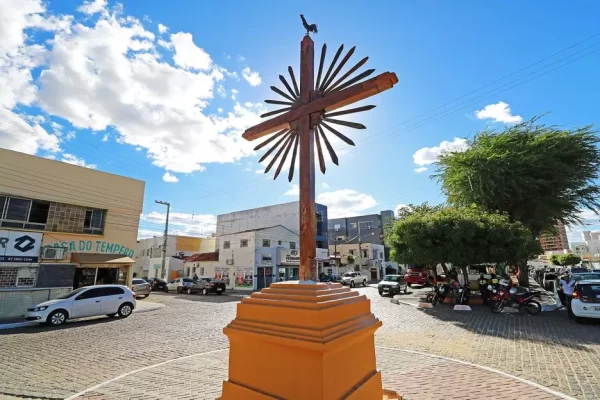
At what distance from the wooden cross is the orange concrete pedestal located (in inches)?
18.5

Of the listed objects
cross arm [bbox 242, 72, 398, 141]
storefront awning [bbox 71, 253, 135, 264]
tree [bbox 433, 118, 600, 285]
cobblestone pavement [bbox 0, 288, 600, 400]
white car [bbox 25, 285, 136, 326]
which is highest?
tree [bbox 433, 118, 600, 285]

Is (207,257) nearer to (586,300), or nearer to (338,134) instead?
(586,300)

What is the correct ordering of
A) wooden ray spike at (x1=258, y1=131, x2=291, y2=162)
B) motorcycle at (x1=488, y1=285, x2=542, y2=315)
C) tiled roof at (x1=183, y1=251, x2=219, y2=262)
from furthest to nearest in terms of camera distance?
tiled roof at (x1=183, y1=251, x2=219, y2=262) → motorcycle at (x1=488, y1=285, x2=542, y2=315) → wooden ray spike at (x1=258, y1=131, x2=291, y2=162)

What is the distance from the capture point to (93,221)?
736 inches

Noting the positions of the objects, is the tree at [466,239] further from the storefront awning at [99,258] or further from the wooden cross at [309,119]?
the storefront awning at [99,258]

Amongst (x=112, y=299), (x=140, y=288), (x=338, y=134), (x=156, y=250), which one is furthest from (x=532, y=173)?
(x=156, y=250)

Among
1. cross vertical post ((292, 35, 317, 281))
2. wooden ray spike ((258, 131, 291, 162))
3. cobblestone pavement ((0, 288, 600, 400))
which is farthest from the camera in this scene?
cobblestone pavement ((0, 288, 600, 400))

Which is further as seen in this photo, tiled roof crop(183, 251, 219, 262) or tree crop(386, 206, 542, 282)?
tiled roof crop(183, 251, 219, 262)

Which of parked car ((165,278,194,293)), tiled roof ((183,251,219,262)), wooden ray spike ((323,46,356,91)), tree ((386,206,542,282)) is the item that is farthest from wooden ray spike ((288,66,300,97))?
tiled roof ((183,251,219,262))

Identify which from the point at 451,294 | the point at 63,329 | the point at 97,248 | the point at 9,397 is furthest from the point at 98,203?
the point at 451,294

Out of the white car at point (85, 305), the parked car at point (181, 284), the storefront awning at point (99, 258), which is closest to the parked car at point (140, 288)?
the storefront awning at point (99, 258)

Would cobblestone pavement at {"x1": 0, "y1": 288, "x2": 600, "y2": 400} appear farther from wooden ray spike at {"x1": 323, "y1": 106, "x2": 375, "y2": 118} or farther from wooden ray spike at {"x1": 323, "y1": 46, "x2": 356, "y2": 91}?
wooden ray spike at {"x1": 323, "y1": 46, "x2": 356, "y2": 91}

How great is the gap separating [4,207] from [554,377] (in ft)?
72.1

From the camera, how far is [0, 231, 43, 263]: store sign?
48.8 ft
